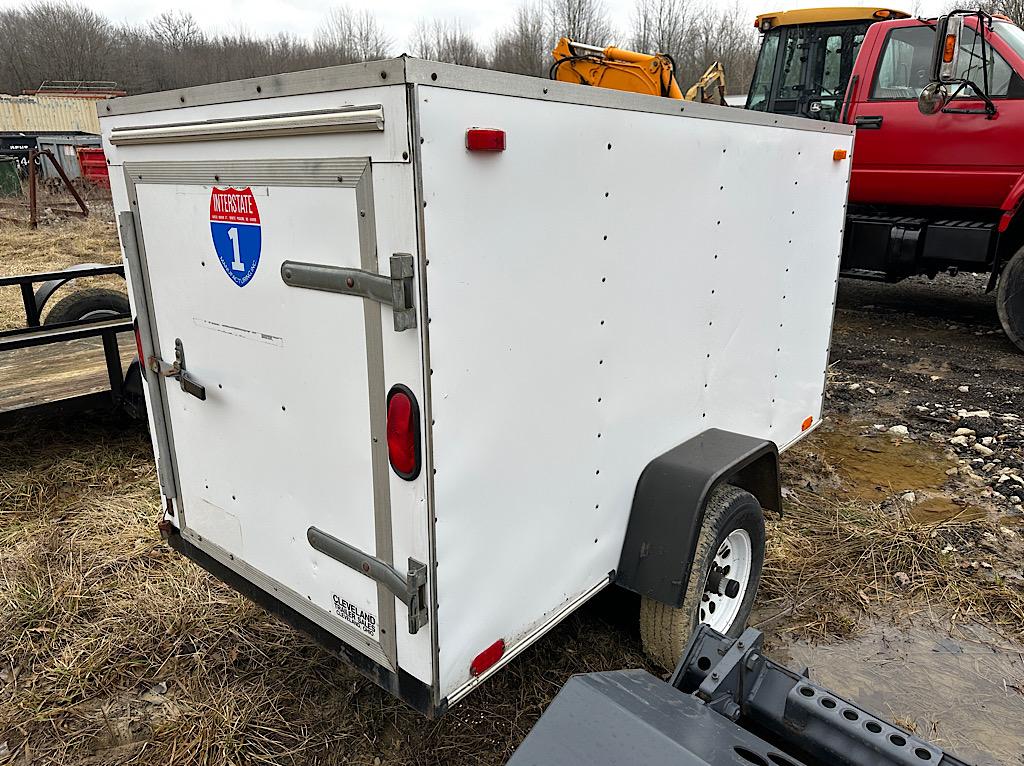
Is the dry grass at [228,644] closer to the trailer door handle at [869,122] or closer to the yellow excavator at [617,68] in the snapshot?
the yellow excavator at [617,68]

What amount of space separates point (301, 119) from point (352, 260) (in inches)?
13.3

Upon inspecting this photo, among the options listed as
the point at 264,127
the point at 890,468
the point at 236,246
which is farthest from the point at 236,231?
the point at 890,468

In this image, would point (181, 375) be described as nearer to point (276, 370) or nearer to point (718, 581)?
point (276, 370)

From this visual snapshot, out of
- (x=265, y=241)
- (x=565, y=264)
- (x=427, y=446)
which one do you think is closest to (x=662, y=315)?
(x=565, y=264)

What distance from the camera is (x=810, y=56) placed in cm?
766

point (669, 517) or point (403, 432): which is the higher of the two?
point (403, 432)

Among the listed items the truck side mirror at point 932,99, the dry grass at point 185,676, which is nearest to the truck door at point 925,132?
the truck side mirror at point 932,99

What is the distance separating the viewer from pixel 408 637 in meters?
1.84

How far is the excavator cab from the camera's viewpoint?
7363mm

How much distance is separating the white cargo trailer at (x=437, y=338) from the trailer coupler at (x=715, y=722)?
1.69 feet

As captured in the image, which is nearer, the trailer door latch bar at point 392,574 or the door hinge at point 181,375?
the trailer door latch bar at point 392,574

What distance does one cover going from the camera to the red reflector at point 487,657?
1907mm

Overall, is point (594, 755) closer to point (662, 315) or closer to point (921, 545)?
point (662, 315)

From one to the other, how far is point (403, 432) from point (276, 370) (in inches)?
20.5
